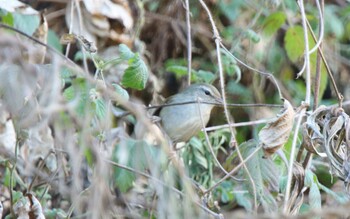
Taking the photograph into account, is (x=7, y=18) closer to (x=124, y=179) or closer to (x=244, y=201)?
(x=124, y=179)

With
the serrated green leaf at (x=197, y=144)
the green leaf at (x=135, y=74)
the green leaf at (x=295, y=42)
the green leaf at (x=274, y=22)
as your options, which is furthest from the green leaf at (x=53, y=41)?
the green leaf at (x=135, y=74)

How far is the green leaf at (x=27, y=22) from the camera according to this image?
12.5ft

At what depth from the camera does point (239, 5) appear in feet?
18.1

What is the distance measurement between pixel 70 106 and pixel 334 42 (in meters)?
3.90

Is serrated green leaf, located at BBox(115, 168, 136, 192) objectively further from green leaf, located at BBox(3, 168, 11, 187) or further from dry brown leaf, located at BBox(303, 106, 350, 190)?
dry brown leaf, located at BBox(303, 106, 350, 190)

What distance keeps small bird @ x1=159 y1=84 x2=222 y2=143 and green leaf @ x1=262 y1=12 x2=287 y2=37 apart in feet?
1.79

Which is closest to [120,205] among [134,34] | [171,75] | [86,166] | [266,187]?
[86,166]

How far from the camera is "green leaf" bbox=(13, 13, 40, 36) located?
12.5ft

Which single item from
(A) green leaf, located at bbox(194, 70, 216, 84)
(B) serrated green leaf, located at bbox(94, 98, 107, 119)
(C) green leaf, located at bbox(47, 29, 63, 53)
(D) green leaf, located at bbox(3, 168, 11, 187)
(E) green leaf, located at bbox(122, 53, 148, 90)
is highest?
(E) green leaf, located at bbox(122, 53, 148, 90)

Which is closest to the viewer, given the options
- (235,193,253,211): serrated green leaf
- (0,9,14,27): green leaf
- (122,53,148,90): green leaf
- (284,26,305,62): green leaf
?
(122,53,148,90): green leaf

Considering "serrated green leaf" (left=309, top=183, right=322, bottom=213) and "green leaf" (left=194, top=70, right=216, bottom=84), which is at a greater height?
Answer: "serrated green leaf" (left=309, top=183, right=322, bottom=213)

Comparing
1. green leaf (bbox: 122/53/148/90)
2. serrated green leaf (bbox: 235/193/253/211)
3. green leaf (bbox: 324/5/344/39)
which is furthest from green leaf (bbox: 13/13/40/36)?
green leaf (bbox: 324/5/344/39)

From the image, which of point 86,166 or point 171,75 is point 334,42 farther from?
point 86,166

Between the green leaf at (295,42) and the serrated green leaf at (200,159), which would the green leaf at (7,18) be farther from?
the green leaf at (295,42)
